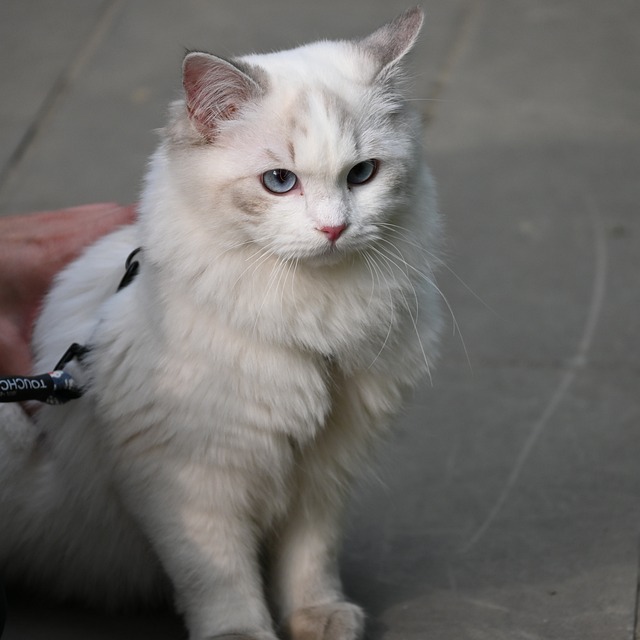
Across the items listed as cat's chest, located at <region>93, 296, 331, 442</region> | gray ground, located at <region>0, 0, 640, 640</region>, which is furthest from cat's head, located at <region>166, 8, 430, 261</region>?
gray ground, located at <region>0, 0, 640, 640</region>

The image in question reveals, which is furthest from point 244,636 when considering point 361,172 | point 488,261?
point 488,261

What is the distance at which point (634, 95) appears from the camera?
5.25 m

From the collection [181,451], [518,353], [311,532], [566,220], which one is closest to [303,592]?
[311,532]

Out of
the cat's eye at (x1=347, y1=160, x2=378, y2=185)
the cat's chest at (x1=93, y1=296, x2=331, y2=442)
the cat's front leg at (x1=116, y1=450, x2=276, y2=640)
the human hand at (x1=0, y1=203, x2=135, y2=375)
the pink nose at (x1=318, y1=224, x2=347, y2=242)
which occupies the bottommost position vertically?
the cat's front leg at (x1=116, y1=450, x2=276, y2=640)

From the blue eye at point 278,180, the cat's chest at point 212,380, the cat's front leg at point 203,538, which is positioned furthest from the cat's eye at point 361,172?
the cat's front leg at point 203,538

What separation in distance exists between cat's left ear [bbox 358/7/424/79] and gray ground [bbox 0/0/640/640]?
1.19 m

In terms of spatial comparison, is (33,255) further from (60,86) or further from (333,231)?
(60,86)

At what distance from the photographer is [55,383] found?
99.9 inches

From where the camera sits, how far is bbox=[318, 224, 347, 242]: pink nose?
224cm

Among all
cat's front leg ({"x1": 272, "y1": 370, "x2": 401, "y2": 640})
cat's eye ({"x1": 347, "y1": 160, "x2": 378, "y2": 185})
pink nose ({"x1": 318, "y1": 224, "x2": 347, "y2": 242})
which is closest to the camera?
pink nose ({"x1": 318, "y1": 224, "x2": 347, "y2": 242})

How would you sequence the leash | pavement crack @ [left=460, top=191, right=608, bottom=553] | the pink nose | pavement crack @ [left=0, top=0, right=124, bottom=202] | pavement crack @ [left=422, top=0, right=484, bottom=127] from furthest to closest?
pavement crack @ [left=422, top=0, right=484, bottom=127], pavement crack @ [left=0, top=0, right=124, bottom=202], pavement crack @ [left=460, top=191, right=608, bottom=553], the leash, the pink nose

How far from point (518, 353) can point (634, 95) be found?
194cm

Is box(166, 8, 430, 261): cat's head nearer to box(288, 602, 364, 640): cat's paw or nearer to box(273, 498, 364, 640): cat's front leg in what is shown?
box(273, 498, 364, 640): cat's front leg

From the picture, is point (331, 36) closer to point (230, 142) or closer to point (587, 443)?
point (587, 443)
